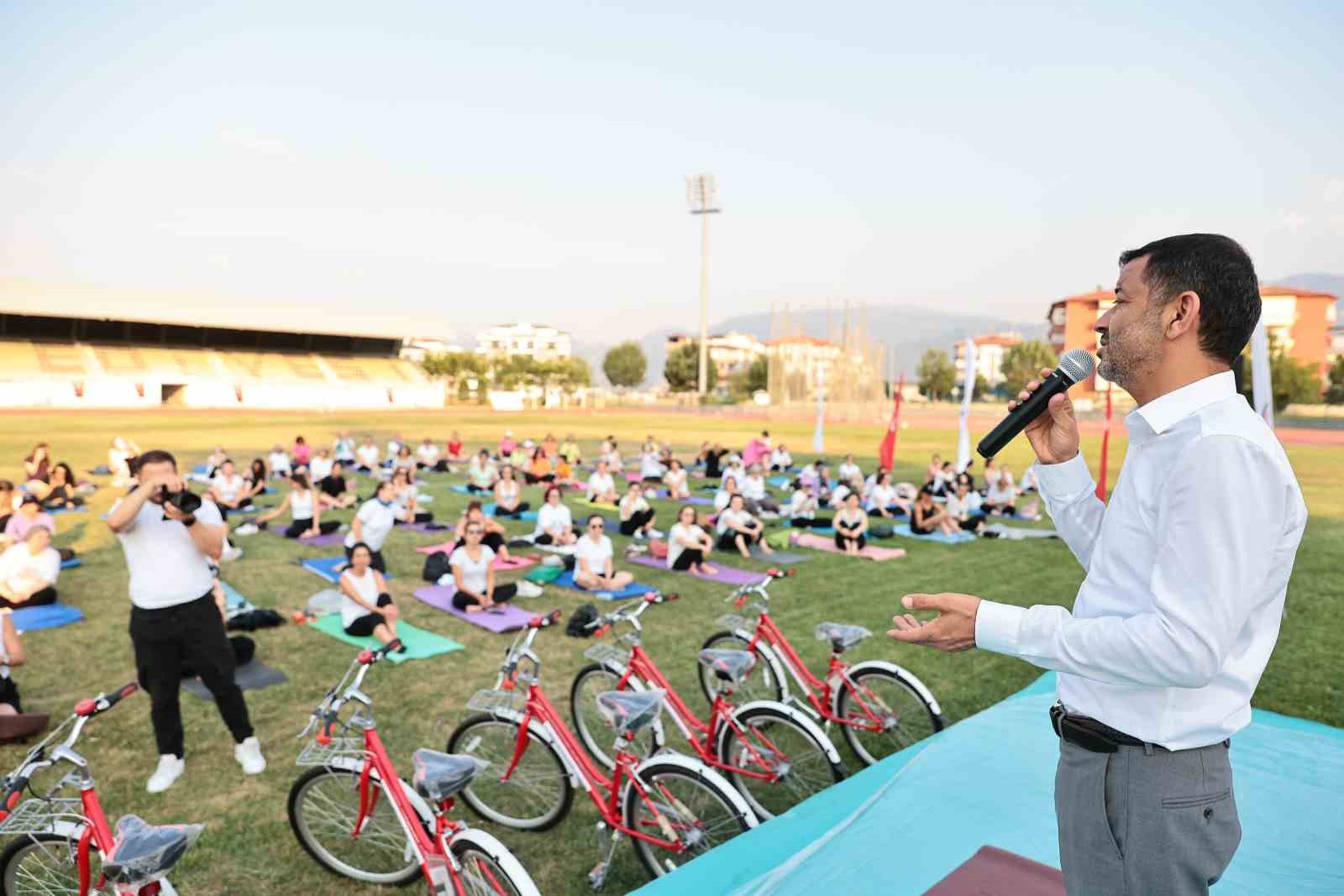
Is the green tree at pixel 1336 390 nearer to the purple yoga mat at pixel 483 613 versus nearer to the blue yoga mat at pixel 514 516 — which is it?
the blue yoga mat at pixel 514 516

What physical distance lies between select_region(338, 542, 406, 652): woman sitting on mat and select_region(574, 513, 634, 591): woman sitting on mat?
2758 mm

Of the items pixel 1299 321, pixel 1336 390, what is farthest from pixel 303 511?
pixel 1299 321

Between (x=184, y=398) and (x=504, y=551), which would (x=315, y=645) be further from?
(x=184, y=398)

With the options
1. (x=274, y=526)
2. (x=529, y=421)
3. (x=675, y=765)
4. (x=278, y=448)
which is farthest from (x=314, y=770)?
(x=529, y=421)

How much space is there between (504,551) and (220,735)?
20.0 ft

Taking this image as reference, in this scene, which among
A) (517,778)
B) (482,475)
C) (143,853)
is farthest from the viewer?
(482,475)

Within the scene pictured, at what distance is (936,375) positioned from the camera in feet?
333

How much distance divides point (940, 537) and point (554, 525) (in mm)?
7019

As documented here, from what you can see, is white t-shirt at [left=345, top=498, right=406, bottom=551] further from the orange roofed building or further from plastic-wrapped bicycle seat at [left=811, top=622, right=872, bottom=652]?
the orange roofed building

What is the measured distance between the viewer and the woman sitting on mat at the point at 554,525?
41.0ft

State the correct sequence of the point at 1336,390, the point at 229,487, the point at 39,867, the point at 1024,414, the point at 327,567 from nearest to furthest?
the point at 1024,414
the point at 39,867
the point at 327,567
the point at 229,487
the point at 1336,390

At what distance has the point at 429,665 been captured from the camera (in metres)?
7.29

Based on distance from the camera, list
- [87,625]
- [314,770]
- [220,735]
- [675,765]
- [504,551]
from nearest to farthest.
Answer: [675,765]
[314,770]
[220,735]
[87,625]
[504,551]

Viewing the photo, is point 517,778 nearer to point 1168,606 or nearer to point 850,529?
point 1168,606
